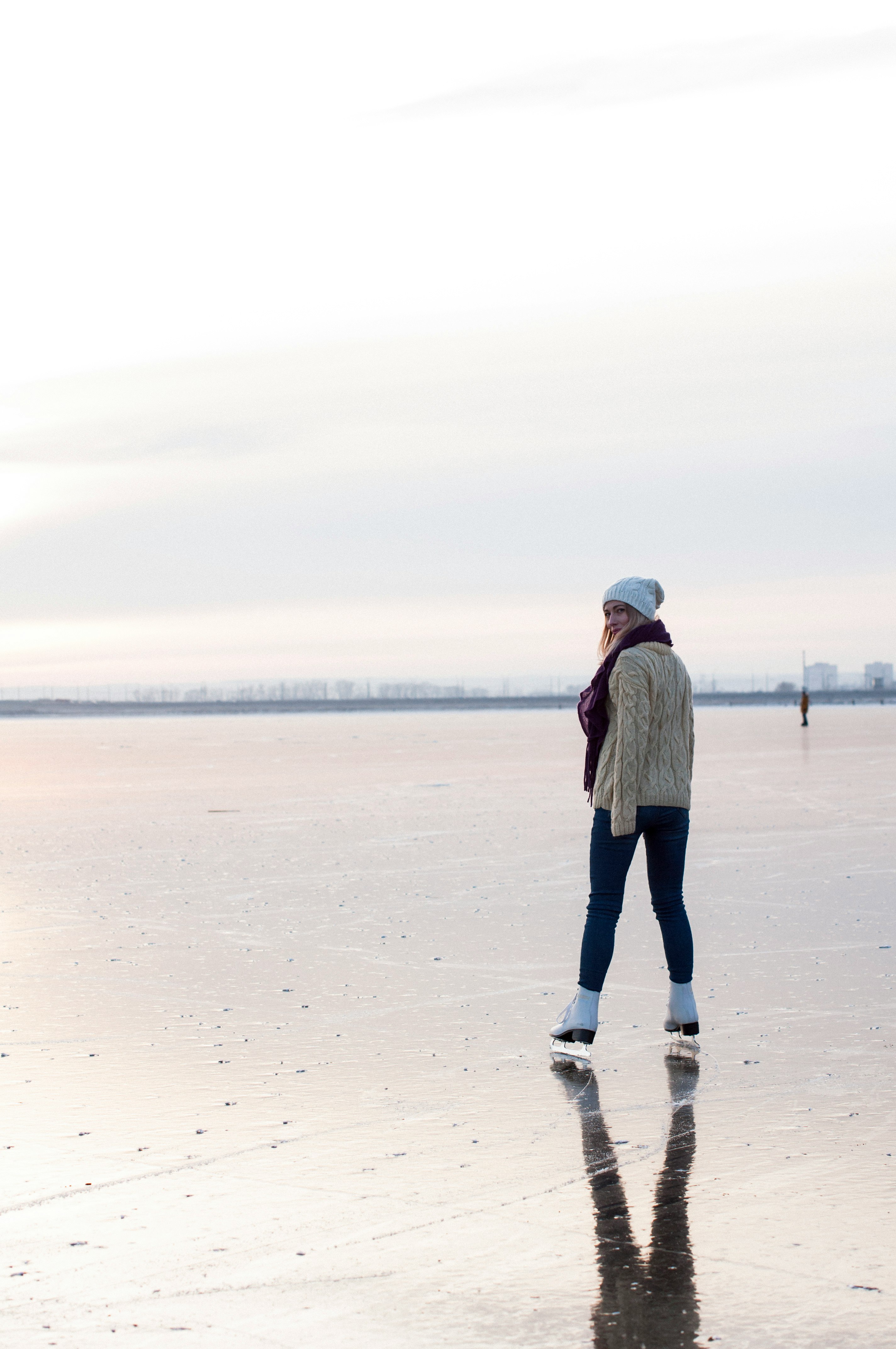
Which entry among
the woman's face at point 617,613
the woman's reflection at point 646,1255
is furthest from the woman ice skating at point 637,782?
the woman's reflection at point 646,1255

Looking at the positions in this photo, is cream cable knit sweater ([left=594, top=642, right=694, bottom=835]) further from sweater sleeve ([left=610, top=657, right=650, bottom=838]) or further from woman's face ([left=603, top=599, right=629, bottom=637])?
woman's face ([left=603, top=599, right=629, bottom=637])

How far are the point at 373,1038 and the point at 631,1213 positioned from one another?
230 centimetres

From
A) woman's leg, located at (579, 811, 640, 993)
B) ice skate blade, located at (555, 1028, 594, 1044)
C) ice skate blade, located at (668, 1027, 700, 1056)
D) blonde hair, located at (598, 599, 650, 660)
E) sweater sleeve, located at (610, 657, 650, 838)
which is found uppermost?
blonde hair, located at (598, 599, 650, 660)

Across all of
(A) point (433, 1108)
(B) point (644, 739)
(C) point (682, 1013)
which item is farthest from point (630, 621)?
(A) point (433, 1108)

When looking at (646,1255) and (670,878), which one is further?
(670,878)

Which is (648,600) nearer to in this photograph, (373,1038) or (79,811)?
(373,1038)

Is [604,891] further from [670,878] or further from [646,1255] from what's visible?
[646,1255]

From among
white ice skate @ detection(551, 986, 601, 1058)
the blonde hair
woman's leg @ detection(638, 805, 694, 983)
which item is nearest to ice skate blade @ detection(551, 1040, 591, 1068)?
white ice skate @ detection(551, 986, 601, 1058)

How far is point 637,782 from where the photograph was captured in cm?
613

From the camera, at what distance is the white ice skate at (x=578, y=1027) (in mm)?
5945

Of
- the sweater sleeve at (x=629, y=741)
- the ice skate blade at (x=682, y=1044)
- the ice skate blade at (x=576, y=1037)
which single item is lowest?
the ice skate blade at (x=682, y=1044)

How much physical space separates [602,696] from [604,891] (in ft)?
2.65

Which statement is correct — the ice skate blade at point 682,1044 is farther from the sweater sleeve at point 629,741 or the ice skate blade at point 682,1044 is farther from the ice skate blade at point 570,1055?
the sweater sleeve at point 629,741

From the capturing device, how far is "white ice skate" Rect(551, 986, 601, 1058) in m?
5.95
